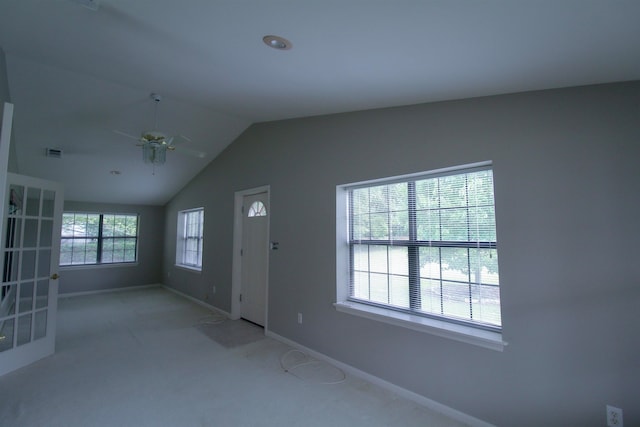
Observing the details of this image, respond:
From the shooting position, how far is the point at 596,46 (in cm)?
145

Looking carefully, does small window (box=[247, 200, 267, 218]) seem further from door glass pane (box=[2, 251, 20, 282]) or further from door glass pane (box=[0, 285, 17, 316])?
door glass pane (box=[0, 285, 17, 316])

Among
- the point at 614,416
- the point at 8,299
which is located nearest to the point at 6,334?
the point at 8,299

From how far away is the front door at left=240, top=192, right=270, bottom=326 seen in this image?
443 centimetres

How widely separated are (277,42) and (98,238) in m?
7.35

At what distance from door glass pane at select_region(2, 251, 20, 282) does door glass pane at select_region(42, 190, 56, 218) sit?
0.50m

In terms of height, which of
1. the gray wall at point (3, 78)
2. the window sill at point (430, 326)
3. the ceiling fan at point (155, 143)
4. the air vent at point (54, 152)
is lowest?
the window sill at point (430, 326)

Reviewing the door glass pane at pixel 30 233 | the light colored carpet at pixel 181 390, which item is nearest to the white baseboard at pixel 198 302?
the light colored carpet at pixel 181 390

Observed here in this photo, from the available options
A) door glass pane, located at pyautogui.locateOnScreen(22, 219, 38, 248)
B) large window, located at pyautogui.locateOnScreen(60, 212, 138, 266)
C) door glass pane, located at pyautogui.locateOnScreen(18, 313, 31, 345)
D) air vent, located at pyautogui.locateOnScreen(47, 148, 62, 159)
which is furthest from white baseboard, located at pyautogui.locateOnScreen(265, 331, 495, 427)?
large window, located at pyautogui.locateOnScreen(60, 212, 138, 266)

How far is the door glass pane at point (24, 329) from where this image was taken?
324 cm

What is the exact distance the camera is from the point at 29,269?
3.35 m

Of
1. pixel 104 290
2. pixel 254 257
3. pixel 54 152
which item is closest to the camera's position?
pixel 54 152

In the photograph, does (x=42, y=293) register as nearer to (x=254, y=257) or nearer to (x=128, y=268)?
(x=254, y=257)

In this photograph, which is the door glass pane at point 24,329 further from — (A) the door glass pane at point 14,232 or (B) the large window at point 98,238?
(B) the large window at point 98,238

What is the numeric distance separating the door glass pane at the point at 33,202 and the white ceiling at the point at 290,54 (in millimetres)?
1049
